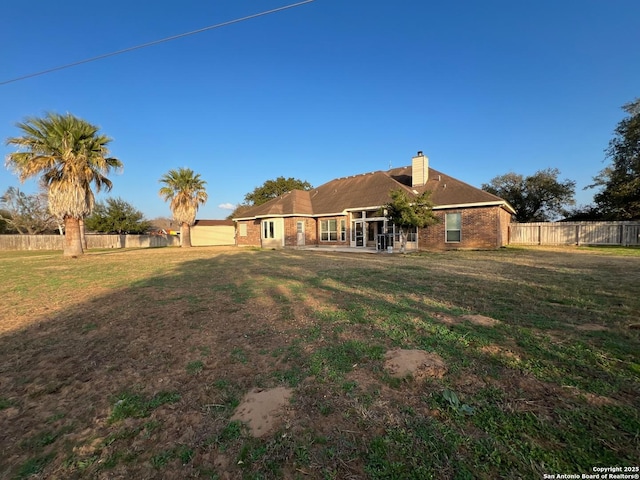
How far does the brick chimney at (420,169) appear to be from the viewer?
66.5 feet

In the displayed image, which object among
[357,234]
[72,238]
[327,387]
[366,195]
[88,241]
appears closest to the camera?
[327,387]

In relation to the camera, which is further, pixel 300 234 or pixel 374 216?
pixel 300 234

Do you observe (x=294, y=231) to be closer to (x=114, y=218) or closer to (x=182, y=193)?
(x=182, y=193)

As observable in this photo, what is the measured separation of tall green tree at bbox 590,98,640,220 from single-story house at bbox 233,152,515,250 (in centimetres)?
718

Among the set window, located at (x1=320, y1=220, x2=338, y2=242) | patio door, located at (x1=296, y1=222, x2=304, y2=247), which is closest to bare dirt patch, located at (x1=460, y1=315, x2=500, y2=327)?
window, located at (x1=320, y1=220, x2=338, y2=242)

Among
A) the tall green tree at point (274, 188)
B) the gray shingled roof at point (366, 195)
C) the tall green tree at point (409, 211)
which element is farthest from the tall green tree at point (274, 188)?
the tall green tree at point (409, 211)

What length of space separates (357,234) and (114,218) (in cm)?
3179

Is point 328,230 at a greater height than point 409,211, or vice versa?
point 409,211

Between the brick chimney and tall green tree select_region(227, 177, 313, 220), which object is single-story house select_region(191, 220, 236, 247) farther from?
the brick chimney

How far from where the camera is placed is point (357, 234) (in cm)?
2078

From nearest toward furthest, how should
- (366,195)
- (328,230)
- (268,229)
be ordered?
(366,195), (328,230), (268,229)

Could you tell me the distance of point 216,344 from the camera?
12.7 feet

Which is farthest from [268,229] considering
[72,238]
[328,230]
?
[72,238]

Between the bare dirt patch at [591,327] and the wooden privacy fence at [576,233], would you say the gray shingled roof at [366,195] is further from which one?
the bare dirt patch at [591,327]
